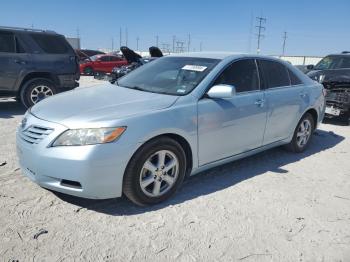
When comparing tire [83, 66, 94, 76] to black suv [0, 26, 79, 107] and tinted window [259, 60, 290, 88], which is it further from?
tinted window [259, 60, 290, 88]

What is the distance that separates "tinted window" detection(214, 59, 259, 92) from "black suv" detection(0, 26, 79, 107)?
516cm

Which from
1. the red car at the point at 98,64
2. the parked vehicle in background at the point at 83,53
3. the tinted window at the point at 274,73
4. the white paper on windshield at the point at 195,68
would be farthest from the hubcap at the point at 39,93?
the parked vehicle in background at the point at 83,53

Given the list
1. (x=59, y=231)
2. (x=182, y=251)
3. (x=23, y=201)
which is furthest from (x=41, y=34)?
(x=182, y=251)

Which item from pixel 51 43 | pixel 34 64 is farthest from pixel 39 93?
pixel 51 43

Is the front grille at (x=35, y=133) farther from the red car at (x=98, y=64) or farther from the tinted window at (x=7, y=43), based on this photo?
the red car at (x=98, y=64)

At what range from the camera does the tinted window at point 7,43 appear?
7.84 m

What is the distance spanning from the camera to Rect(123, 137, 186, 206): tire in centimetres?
331

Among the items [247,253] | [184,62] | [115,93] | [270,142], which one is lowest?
[247,253]

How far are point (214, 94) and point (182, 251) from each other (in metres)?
1.70

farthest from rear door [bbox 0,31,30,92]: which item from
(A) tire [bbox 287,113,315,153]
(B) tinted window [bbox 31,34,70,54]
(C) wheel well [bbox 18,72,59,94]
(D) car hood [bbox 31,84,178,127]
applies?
(A) tire [bbox 287,113,315,153]

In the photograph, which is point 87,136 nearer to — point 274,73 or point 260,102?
point 260,102

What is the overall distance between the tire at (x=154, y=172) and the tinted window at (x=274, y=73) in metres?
1.90

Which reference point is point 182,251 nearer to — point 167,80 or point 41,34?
Answer: point 167,80

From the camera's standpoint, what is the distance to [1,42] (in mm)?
7832
